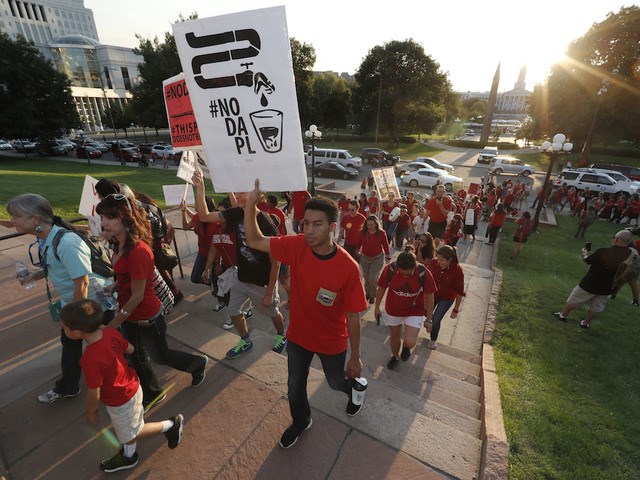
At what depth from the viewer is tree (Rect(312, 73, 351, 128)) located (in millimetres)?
52219

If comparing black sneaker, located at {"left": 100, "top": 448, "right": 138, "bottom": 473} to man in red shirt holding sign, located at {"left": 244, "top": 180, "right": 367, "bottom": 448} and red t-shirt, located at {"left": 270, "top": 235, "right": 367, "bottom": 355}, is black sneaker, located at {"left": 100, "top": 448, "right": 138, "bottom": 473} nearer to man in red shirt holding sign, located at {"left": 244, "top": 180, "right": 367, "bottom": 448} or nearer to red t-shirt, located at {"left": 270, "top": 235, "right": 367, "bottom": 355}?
man in red shirt holding sign, located at {"left": 244, "top": 180, "right": 367, "bottom": 448}

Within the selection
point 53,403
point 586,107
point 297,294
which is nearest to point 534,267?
point 297,294

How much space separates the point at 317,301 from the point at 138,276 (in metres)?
1.49

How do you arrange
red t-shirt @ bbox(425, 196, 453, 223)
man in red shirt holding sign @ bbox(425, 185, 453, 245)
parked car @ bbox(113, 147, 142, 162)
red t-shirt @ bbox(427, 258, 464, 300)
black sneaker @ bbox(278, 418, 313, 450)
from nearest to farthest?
black sneaker @ bbox(278, 418, 313, 450) → red t-shirt @ bbox(427, 258, 464, 300) → man in red shirt holding sign @ bbox(425, 185, 453, 245) → red t-shirt @ bbox(425, 196, 453, 223) → parked car @ bbox(113, 147, 142, 162)

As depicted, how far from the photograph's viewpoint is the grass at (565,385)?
2977mm

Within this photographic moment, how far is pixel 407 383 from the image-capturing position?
4023mm

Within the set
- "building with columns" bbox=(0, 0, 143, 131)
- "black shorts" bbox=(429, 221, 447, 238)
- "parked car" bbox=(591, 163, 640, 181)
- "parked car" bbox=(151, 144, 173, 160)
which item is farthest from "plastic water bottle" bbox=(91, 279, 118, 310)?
"building with columns" bbox=(0, 0, 143, 131)

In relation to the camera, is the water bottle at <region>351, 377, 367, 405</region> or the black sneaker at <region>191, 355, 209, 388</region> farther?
the black sneaker at <region>191, 355, 209, 388</region>

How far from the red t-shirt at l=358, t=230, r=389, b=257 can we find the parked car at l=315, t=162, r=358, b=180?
68.6ft

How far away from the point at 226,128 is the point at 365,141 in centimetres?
5591

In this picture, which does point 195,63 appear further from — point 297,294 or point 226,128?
point 297,294

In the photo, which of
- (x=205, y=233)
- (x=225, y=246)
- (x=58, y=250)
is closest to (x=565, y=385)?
(x=225, y=246)

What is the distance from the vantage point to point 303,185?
2475 millimetres

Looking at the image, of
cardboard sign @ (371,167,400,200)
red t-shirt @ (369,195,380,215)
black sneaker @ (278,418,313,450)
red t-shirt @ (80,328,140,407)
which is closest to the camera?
red t-shirt @ (80,328,140,407)
